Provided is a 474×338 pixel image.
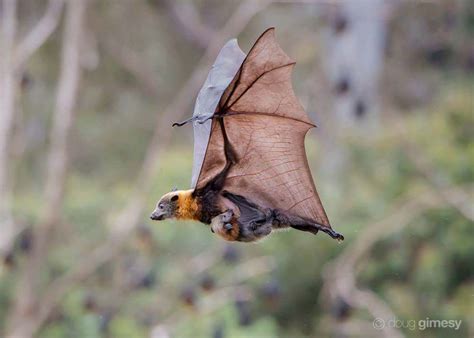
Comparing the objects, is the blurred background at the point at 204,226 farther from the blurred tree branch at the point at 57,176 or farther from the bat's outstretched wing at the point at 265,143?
the bat's outstretched wing at the point at 265,143

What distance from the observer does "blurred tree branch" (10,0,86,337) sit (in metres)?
6.29

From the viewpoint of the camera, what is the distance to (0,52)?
657cm

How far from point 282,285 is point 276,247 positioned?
0.39m

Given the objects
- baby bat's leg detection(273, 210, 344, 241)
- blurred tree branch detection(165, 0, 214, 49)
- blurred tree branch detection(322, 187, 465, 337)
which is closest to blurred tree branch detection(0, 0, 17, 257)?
blurred tree branch detection(322, 187, 465, 337)

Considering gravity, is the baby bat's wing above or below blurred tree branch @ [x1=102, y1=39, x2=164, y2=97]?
below

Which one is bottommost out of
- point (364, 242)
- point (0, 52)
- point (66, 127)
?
point (364, 242)

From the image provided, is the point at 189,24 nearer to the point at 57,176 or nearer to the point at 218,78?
the point at 57,176

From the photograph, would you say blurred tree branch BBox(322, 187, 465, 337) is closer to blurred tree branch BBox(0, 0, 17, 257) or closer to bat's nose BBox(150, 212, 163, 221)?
blurred tree branch BBox(0, 0, 17, 257)

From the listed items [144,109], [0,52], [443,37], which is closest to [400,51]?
[443,37]

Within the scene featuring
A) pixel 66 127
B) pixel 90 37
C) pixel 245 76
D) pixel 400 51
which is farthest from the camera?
pixel 400 51

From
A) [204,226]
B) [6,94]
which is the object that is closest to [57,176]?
[6,94]

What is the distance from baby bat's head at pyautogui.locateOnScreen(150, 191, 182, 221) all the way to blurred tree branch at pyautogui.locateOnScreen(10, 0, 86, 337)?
4124mm

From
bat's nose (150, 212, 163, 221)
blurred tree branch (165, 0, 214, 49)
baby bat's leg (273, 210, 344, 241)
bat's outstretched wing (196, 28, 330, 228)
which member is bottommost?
baby bat's leg (273, 210, 344, 241)

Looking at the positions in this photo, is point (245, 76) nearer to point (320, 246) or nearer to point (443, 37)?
point (320, 246)
